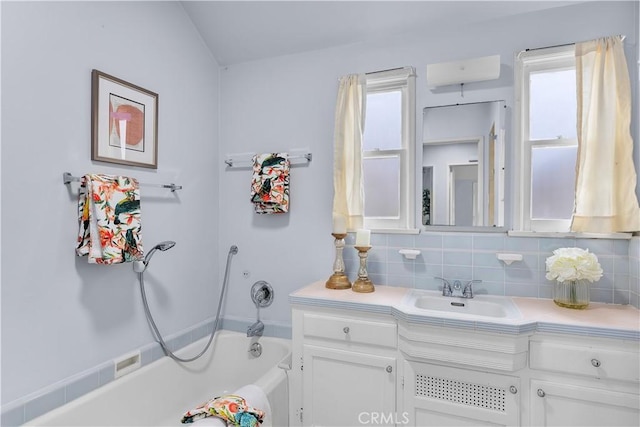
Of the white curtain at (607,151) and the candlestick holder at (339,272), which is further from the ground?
the white curtain at (607,151)

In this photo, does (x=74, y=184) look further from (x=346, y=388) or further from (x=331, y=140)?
(x=346, y=388)

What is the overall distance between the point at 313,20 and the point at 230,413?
2190 mm

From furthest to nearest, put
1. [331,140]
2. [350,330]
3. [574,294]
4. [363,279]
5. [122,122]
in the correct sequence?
[331,140], [363,279], [122,122], [350,330], [574,294]

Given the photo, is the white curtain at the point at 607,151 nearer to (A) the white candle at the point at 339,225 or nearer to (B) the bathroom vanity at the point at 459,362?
(B) the bathroom vanity at the point at 459,362

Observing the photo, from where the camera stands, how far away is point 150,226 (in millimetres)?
2035

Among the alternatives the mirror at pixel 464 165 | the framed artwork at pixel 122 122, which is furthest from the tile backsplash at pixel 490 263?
the framed artwork at pixel 122 122

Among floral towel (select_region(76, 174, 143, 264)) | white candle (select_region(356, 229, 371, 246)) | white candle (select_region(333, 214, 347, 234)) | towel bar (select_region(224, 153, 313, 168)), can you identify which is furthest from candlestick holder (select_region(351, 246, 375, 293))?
floral towel (select_region(76, 174, 143, 264))

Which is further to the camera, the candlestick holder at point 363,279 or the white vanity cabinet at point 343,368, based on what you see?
the candlestick holder at point 363,279

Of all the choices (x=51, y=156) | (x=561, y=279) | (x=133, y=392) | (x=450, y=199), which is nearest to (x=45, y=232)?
(x=51, y=156)

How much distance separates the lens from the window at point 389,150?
2.12 meters

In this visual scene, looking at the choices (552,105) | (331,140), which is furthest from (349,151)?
(552,105)

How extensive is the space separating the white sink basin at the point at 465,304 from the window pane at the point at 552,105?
93cm

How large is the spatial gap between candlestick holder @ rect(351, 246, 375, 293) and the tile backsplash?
188 mm

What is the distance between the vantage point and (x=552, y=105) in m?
1.90
